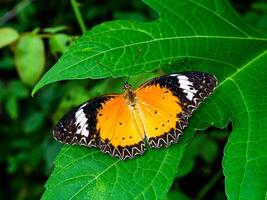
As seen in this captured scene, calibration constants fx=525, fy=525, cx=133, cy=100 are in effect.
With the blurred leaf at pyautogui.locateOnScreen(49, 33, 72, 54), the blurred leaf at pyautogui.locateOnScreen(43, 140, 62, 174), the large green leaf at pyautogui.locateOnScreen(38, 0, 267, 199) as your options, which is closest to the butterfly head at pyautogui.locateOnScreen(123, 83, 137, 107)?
the large green leaf at pyautogui.locateOnScreen(38, 0, 267, 199)

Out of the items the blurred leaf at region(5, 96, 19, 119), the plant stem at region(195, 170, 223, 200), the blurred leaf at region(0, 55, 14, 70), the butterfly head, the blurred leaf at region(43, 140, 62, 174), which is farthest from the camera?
the blurred leaf at region(0, 55, 14, 70)

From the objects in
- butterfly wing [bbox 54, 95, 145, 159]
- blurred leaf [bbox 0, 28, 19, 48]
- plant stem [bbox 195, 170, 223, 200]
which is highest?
blurred leaf [bbox 0, 28, 19, 48]

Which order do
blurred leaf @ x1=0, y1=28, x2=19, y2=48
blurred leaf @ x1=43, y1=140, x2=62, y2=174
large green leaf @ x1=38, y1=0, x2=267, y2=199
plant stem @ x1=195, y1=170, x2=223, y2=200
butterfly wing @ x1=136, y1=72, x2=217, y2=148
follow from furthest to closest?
blurred leaf @ x1=43, y1=140, x2=62, y2=174 < plant stem @ x1=195, y1=170, x2=223, y2=200 < blurred leaf @ x1=0, y1=28, x2=19, y2=48 < butterfly wing @ x1=136, y1=72, x2=217, y2=148 < large green leaf @ x1=38, y1=0, x2=267, y2=199

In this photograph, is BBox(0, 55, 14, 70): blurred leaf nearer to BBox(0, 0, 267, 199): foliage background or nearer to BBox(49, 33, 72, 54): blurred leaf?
BBox(0, 0, 267, 199): foliage background

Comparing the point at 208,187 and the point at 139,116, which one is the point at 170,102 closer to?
the point at 139,116

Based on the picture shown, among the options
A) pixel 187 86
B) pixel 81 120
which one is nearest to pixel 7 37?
pixel 81 120

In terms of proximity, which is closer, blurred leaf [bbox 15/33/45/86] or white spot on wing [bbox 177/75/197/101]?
white spot on wing [bbox 177/75/197/101]

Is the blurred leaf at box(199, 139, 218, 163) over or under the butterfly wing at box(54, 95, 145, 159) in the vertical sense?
under

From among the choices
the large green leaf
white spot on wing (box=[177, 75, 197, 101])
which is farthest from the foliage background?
white spot on wing (box=[177, 75, 197, 101])
